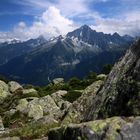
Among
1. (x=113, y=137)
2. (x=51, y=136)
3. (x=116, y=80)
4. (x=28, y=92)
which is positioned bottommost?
(x=28, y=92)

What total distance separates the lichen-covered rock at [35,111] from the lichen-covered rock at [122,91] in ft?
123

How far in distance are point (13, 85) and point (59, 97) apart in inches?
1098

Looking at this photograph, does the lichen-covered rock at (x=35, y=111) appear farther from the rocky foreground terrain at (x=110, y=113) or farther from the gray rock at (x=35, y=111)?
the rocky foreground terrain at (x=110, y=113)

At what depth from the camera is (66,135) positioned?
44.1 feet

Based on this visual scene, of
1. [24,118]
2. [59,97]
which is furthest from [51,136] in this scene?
[59,97]

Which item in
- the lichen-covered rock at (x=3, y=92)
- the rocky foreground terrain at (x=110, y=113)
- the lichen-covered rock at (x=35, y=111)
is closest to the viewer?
the rocky foreground terrain at (x=110, y=113)

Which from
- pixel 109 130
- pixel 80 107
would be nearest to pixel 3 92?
pixel 80 107

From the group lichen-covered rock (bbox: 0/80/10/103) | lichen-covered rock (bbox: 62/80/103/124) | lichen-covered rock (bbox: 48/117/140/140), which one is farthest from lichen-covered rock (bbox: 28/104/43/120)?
lichen-covered rock (bbox: 48/117/140/140)

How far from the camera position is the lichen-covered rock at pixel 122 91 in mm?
14461

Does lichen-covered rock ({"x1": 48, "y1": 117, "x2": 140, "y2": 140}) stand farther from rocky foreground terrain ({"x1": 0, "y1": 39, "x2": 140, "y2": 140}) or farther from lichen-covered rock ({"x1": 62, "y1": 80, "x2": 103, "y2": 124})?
lichen-covered rock ({"x1": 62, "y1": 80, "x2": 103, "y2": 124})

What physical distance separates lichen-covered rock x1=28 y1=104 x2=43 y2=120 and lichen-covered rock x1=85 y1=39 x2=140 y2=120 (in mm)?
37472

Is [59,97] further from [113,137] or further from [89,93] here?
[113,137]

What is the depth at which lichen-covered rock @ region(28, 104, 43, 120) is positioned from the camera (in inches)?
2173

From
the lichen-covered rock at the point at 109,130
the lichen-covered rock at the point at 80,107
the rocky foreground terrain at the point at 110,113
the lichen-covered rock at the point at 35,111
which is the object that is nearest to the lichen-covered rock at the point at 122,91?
the rocky foreground terrain at the point at 110,113
